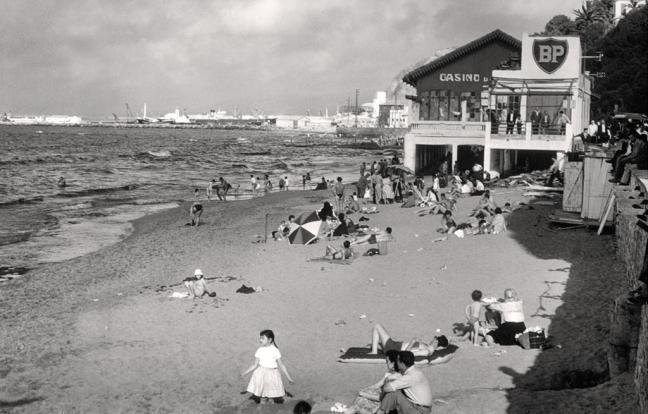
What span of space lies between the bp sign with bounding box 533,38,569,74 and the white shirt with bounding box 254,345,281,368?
2720 centimetres

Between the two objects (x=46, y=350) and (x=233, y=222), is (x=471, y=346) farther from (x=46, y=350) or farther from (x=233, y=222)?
(x=233, y=222)

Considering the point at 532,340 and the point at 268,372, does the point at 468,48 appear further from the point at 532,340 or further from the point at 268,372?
the point at 268,372

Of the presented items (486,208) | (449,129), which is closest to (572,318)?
(486,208)

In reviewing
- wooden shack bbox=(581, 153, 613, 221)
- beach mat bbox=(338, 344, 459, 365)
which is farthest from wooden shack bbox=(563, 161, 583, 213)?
beach mat bbox=(338, 344, 459, 365)

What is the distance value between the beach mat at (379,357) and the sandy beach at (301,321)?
6.3 inches

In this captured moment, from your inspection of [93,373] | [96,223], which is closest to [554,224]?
[93,373]

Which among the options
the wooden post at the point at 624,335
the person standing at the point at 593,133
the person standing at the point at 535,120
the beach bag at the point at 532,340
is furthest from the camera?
the person standing at the point at 535,120

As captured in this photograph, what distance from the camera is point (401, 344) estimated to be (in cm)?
1179

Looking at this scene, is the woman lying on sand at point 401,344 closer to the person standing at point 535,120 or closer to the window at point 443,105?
the person standing at point 535,120

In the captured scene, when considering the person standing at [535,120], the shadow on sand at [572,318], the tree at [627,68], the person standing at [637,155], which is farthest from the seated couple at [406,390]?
the tree at [627,68]

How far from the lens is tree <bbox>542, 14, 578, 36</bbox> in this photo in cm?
8575

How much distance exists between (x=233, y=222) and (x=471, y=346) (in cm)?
1753

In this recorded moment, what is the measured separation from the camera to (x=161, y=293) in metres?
17.1

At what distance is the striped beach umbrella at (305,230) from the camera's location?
21.8 meters
